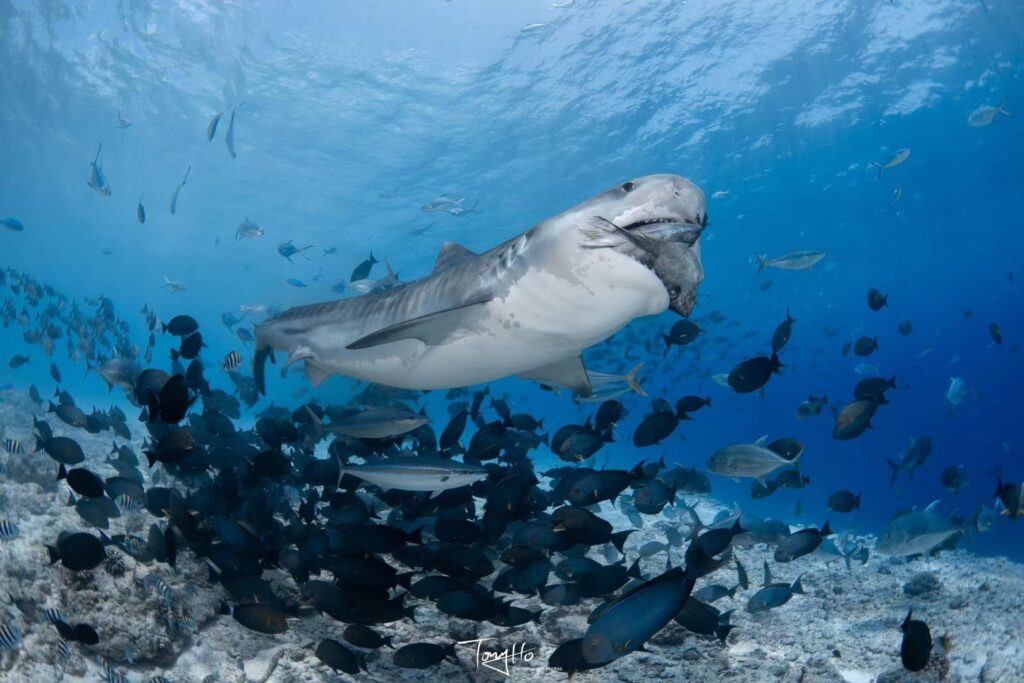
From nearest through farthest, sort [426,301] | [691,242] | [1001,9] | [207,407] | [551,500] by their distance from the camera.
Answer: [691,242]
[426,301]
[551,500]
[207,407]
[1001,9]

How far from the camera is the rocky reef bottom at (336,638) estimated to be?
410cm

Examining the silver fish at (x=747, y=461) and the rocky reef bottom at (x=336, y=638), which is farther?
the silver fish at (x=747, y=461)

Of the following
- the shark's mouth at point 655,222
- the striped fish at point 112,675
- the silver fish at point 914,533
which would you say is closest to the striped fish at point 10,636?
the striped fish at point 112,675

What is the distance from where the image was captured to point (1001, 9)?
21.2 meters

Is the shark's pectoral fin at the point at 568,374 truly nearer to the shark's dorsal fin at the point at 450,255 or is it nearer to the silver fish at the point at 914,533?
the shark's dorsal fin at the point at 450,255

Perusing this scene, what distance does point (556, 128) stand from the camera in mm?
30266

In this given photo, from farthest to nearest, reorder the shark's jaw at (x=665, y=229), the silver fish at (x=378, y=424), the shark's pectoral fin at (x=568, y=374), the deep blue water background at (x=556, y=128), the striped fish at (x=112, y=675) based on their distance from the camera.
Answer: the deep blue water background at (x=556, y=128)
the silver fish at (x=378, y=424)
the shark's pectoral fin at (x=568, y=374)
the striped fish at (x=112, y=675)
the shark's jaw at (x=665, y=229)

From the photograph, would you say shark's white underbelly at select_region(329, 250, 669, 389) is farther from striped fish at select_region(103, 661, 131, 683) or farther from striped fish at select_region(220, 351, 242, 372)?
striped fish at select_region(220, 351, 242, 372)

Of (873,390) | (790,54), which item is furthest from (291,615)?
(790,54)

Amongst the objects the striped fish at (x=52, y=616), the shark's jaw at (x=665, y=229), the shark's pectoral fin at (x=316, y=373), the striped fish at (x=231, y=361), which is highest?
the striped fish at (x=231, y=361)

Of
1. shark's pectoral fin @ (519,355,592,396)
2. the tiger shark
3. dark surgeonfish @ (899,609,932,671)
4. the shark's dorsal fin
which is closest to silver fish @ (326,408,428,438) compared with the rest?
the tiger shark

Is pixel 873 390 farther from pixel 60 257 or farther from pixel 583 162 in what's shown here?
pixel 60 257

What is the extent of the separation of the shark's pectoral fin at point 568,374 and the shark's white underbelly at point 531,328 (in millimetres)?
491

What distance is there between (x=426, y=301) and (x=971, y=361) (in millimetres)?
87341
